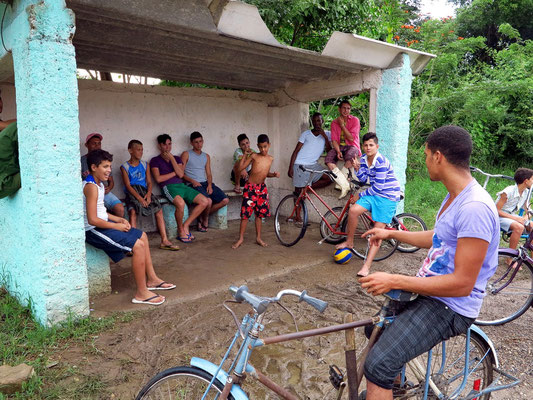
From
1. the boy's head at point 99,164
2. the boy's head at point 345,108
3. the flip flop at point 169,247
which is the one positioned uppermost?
the boy's head at point 345,108

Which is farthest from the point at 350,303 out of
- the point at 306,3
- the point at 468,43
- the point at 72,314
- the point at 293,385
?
the point at 468,43

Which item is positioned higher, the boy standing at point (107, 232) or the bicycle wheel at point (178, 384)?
the boy standing at point (107, 232)

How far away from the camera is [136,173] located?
20.4ft

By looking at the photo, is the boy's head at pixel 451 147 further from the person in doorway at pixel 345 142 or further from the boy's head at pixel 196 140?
the boy's head at pixel 196 140

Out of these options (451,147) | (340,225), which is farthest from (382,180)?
(451,147)

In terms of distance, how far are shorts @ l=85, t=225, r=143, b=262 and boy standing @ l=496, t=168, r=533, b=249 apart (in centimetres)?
443

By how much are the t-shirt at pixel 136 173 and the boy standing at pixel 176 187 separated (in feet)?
0.84

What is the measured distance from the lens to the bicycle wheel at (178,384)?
1.83 meters

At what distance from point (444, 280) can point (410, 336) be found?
0.33 meters

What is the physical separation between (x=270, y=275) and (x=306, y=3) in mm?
4576

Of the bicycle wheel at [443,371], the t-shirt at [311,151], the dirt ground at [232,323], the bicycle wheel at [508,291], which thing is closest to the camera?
the bicycle wheel at [443,371]

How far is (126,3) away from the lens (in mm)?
3428

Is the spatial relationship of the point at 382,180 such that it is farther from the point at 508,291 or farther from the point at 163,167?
the point at 163,167

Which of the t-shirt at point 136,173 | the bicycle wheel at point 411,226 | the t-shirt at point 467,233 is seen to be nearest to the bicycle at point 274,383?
the t-shirt at point 467,233
